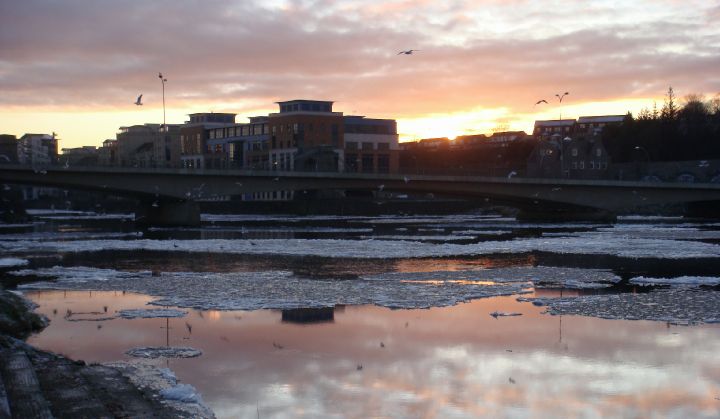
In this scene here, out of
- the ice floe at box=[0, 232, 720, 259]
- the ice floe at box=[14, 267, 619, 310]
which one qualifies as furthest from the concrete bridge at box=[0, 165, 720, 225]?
the ice floe at box=[14, 267, 619, 310]

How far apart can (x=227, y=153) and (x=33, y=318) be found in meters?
151

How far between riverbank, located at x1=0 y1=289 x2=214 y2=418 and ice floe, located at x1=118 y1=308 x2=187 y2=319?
5.29 meters

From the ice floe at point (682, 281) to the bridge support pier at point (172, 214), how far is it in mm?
58823

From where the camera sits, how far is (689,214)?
369ft

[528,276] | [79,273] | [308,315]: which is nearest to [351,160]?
[79,273]

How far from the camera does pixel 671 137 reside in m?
144

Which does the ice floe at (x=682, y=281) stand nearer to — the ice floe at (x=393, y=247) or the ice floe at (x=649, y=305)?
the ice floe at (x=649, y=305)

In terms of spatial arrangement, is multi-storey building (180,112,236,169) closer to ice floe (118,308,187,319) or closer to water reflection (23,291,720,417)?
ice floe (118,308,187,319)

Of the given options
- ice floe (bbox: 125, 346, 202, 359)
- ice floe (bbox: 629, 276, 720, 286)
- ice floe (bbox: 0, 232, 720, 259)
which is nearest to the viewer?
ice floe (bbox: 125, 346, 202, 359)

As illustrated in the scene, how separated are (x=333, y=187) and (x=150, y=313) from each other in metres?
65.0

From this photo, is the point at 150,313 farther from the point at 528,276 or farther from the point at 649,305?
the point at 528,276

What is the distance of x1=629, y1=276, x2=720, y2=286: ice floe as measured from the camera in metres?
29.1

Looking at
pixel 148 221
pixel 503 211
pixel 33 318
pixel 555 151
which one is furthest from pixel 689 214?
pixel 33 318

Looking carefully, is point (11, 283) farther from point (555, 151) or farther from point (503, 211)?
point (555, 151)
